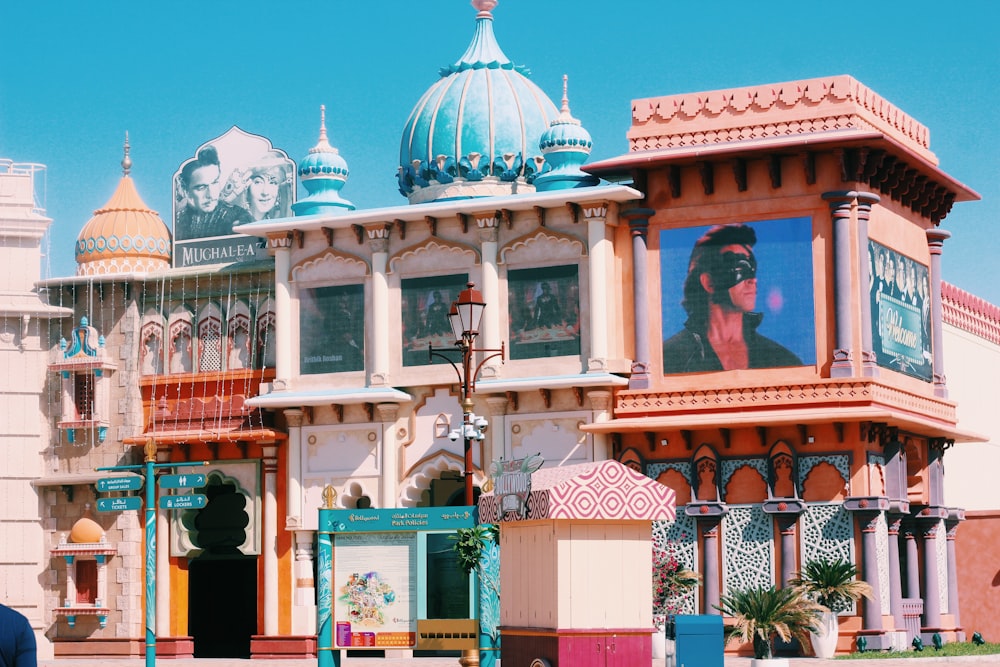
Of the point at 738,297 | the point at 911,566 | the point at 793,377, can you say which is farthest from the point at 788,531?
the point at 738,297

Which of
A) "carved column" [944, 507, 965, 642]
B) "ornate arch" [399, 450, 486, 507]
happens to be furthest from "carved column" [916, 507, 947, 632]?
"ornate arch" [399, 450, 486, 507]

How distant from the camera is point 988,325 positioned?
43188mm

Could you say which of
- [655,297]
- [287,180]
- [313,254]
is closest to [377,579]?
[655,297]

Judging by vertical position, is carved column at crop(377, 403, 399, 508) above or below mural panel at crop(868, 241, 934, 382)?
below

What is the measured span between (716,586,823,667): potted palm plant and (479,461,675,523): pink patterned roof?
629cm

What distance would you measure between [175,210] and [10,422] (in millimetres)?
5999

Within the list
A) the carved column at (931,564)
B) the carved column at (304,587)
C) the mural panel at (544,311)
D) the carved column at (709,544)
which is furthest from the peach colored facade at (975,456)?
the carved column at (304,587)

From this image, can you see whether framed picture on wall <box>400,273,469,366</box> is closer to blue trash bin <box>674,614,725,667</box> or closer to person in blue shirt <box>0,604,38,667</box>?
blue trash bin <box>674,614,725,667</box>

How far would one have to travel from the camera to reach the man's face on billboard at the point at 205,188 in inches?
1543

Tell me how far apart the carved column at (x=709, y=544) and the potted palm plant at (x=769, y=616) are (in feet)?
8.89

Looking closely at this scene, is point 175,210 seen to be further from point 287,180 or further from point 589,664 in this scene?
point 589,664

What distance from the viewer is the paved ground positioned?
28.1 m

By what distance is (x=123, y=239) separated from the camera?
3909cm

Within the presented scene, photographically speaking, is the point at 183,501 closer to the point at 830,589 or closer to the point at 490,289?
the point at 490,289
